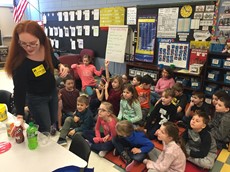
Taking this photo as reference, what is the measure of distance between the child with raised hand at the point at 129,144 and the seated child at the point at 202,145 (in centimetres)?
46

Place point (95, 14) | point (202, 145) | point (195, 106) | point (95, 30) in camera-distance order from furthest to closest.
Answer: point (95, 30)
point (95, 14)
point (195, 106)
point (202, 145)

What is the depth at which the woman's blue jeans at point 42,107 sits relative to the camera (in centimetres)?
171

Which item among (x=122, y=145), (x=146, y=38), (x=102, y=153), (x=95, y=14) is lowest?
(x=102, y=153)

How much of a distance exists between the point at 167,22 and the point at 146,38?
554 millimetres

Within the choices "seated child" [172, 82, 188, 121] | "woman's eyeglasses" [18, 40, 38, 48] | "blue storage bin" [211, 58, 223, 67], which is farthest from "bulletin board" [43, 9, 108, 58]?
"woman's eyeglasses" [18, 40, 38, 48]

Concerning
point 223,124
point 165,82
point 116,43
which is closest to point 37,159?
point 223,124

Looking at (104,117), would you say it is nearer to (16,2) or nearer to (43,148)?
(43,148)

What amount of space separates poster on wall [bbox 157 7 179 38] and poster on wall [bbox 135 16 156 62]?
13 centimetres

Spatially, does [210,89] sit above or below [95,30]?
below

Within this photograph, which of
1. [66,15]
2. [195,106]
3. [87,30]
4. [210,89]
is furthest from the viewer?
[66,15]

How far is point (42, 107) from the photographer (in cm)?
174

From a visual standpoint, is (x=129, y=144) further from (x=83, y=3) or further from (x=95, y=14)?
(x=83, y=3)

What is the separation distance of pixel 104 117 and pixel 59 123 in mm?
880

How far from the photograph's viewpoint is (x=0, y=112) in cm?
167
